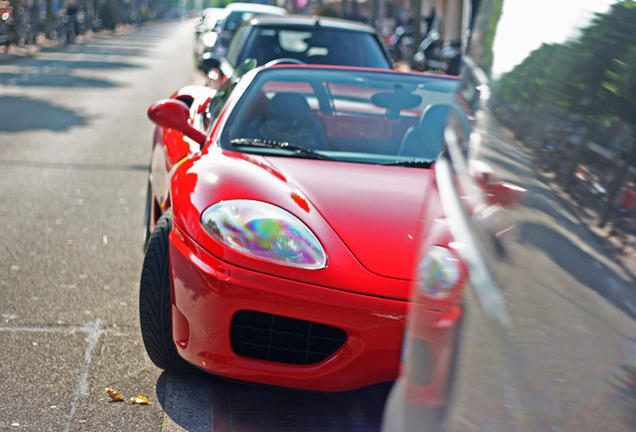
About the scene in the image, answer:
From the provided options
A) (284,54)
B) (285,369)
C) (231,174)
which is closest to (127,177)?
(284,54)

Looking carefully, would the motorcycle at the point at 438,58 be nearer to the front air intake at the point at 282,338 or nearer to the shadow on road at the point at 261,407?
the shadow on road at the point at 261,407

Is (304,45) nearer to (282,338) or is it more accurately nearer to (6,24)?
(282,338)

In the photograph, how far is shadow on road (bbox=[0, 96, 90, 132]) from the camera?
1177 cm

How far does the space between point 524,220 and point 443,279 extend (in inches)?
11.9

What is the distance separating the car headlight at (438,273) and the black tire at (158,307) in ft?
6.10

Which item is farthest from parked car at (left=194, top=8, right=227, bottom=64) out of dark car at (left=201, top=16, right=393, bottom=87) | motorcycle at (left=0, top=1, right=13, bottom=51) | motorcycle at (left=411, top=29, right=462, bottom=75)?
motorcycle at (left=0, top=1, right=13, bottom=51)

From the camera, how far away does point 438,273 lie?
157 centimetres

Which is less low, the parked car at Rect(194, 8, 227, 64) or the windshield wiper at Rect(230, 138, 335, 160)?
the windshield wiper at Rect(230, 138, 335, 160)

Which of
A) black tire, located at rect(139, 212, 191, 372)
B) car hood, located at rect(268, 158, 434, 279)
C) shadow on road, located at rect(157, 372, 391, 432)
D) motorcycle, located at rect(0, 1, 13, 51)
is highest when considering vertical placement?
car hood, located at rect(268, 158, 434, 279)

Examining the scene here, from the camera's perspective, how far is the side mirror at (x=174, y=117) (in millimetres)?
4094

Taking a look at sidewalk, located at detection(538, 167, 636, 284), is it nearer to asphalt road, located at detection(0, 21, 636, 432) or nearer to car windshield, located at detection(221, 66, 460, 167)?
asphalt road, located at detection(0, 21, 636, 432)

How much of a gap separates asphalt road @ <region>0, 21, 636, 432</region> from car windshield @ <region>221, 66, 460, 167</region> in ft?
3.76

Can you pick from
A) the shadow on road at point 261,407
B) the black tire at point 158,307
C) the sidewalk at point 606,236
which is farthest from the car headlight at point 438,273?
the black tire at point 158,307

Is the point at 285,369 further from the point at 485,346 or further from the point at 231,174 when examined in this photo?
the point at 485,346
